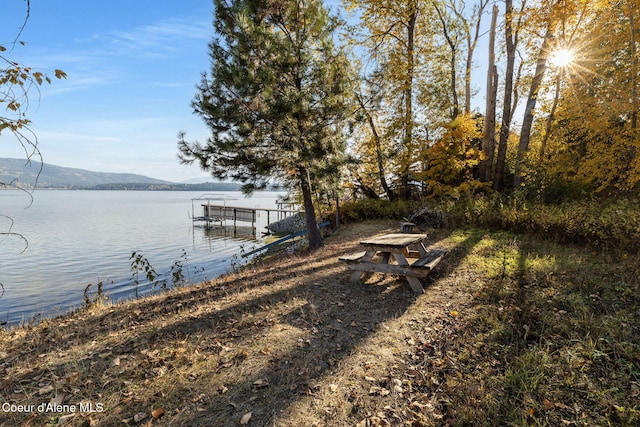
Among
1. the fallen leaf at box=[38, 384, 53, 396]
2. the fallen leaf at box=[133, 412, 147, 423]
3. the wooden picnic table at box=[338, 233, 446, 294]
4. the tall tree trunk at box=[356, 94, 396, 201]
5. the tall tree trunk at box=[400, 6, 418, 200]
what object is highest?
the tall tree trunk at box=[400, 6, 418, 200]

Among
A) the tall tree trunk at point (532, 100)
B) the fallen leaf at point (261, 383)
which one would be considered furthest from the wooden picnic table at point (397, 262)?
the tall tree trunk at point (532, 100)

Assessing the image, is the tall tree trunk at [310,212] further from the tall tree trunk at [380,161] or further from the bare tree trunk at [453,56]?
the bare tree trunk at [453,56]

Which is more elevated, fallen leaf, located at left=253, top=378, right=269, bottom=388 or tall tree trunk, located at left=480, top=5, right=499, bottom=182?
tall tree trunk, located at left=480, top=5, right=499, bottom=182

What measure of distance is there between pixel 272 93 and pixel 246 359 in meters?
6.18

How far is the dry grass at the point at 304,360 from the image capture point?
267 centimetres

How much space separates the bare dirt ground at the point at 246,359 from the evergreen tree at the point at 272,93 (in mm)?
4067

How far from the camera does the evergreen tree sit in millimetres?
7613

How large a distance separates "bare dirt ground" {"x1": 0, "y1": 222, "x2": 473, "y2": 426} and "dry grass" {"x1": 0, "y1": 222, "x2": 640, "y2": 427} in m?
0.02

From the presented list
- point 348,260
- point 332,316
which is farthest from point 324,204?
point 332,316

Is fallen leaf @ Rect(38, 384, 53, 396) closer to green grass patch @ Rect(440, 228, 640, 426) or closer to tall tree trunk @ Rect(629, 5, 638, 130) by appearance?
green grass patch @ Rect(440, 228, 640, 426)

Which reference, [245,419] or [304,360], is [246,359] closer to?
[304,360]

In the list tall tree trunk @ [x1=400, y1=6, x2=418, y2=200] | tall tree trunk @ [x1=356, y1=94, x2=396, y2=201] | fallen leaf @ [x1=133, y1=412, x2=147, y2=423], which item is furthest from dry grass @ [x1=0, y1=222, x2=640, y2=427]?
tall tree trunk @ [x1=400, y1=6, x2=418, y2=200]

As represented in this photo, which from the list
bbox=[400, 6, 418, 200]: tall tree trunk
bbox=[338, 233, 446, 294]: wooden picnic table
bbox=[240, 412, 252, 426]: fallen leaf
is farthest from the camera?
bbox=[400, 6, 418, 200]: tall tree trunk

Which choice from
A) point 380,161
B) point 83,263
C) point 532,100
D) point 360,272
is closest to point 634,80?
point 532,100
